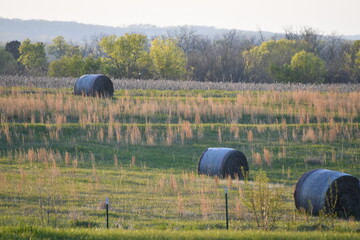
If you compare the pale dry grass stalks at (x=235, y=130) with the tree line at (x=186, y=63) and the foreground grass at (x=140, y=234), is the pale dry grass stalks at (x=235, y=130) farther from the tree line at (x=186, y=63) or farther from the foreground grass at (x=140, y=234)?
the tree line at (x=186, y=63)

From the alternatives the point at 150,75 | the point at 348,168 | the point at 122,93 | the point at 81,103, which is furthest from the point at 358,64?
the point at 348,168

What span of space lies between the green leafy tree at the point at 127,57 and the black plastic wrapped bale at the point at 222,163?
4232 cm

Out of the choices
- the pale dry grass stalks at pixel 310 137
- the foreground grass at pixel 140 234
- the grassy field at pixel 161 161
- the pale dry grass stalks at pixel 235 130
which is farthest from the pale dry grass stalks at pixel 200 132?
the foreground grass at pixel 140 234

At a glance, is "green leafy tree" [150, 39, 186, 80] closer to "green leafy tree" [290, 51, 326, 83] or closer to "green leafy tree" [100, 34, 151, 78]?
"green leafy tree" [100, 34, 151, 78]

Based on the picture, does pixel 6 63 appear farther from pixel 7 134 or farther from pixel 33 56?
pixel 7 134

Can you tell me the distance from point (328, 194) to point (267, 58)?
5882cm

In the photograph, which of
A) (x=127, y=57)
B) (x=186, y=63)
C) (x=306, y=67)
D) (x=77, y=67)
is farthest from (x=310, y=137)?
(x=186, y=63)

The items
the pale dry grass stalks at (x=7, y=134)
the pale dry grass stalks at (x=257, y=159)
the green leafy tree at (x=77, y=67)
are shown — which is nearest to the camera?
the pale dry grass stalks at (x=257, y=159)

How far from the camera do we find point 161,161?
22031 mm

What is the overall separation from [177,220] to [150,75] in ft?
167

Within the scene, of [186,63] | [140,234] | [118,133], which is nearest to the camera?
[140,234]

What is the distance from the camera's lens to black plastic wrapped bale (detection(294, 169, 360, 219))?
13.8 meters

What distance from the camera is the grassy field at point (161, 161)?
12.3m

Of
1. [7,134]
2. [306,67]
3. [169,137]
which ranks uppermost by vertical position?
[306,67]
